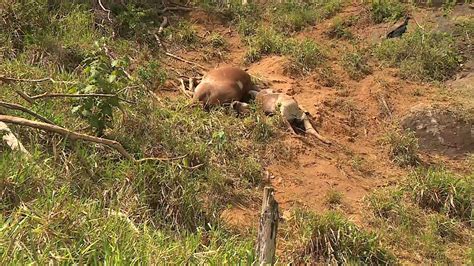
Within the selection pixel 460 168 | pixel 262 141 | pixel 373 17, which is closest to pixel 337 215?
pixel 262 141

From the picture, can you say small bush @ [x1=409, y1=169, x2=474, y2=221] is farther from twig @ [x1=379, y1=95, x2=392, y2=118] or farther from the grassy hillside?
twig @ [x1=379, y1=95, x2=392, y2=118]

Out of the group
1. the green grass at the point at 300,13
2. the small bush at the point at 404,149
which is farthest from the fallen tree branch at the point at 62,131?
the green grass at the point at 300,13

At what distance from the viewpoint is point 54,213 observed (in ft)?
10.4

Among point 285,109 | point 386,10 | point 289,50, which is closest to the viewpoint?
point 285,109

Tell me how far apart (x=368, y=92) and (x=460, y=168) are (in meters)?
1.79

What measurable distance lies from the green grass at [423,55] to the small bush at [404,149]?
1786mm

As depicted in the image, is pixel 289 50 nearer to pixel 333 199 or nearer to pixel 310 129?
pixel 310 129

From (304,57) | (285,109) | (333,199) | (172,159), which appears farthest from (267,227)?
(304,57)

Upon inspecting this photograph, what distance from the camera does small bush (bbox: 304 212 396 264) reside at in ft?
14.4

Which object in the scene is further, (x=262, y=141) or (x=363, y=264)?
(x=262, y=141)

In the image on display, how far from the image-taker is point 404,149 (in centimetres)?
623

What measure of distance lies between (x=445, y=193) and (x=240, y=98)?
2.63 meters

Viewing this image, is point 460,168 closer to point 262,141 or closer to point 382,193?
point 382,193

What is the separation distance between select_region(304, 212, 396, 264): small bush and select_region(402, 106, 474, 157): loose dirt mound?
2416mm
